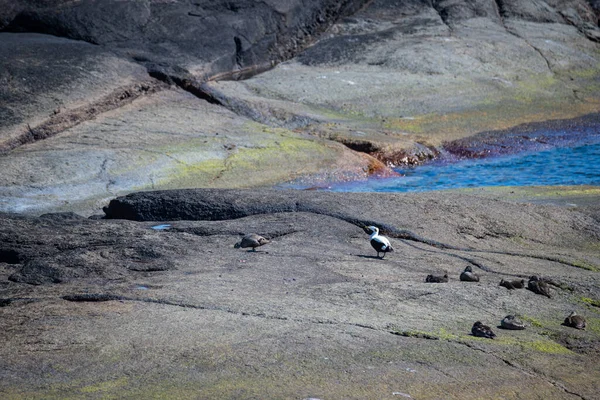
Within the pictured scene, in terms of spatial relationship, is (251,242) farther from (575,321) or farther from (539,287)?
(575,321)

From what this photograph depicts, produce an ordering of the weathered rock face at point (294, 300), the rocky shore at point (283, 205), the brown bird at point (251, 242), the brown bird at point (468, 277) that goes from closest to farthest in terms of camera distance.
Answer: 1. the weathered rock face at point (294, 300)
2. the rocky shore at point (283, 205)
3. the brown bird at point (468, 277)
4. the brown bird at point (251, 242)

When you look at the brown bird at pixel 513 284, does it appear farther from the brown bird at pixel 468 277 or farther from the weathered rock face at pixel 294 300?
the brown bird at pixel 468 277

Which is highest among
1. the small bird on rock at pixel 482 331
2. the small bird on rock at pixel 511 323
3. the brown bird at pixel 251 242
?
the small bird on rock at pixel 482 331

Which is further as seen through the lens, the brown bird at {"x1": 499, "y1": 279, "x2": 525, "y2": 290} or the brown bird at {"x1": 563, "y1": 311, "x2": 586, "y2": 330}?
the brown bird at {"x1": 499, "y1": 279, "x2": 525, "y2": 290}

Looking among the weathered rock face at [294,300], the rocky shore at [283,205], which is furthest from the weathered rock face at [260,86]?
the weathered rock face at [294,300]

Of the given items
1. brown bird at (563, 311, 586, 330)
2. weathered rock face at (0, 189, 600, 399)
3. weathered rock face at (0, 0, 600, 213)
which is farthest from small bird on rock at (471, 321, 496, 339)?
weathered rock face at (0, 0, 600, 213)

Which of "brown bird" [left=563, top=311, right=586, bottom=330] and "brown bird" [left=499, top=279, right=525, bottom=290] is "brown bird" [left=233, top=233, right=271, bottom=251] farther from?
"brown bird" [left=563, top=311, right=586, bottom=330]

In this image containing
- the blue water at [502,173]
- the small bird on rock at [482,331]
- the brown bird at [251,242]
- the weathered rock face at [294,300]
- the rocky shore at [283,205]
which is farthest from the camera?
the blue water at [502,173]
